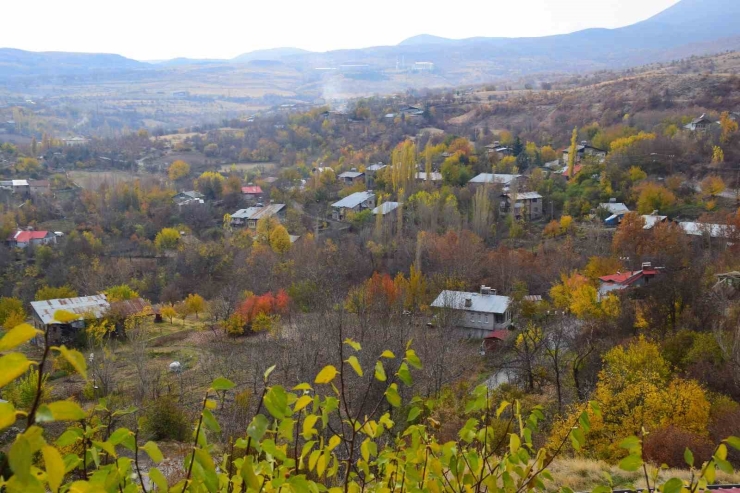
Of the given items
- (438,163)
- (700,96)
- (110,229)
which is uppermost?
(700,96)

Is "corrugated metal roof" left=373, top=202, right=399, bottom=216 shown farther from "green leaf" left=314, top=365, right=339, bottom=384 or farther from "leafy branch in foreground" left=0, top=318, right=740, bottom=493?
"green leaf" left=314, top=365, right=339, bottom=384

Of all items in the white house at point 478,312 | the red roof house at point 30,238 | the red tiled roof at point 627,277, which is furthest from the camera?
the red roof house at point 30,238

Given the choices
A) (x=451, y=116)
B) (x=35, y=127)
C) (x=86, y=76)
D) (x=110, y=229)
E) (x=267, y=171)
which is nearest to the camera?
(x=110, y=229)

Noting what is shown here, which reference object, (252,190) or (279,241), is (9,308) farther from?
(252,190)

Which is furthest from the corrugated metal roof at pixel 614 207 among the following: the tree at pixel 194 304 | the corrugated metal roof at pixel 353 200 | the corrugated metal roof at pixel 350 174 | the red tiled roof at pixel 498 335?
the tree at pixel 194 304

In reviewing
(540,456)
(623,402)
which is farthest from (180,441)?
(540,456)

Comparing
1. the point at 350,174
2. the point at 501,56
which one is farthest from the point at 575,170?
the point at 501,56

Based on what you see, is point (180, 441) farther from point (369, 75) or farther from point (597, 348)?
point (369, 75)

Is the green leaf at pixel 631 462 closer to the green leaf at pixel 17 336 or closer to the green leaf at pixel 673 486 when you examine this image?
the green leaf at pixel 673 486
